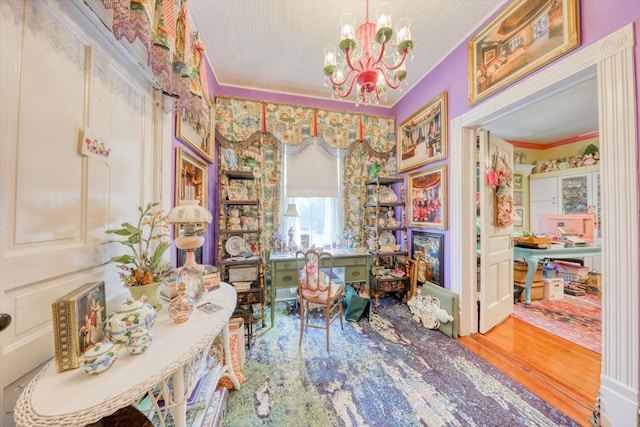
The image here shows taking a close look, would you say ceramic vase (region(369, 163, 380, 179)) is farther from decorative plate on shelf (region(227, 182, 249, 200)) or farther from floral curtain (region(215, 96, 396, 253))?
decorative plate on shelf (region(227, 182, 249, 200))

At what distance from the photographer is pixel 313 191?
340 cm

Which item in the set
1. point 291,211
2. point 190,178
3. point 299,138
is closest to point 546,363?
point 291,211

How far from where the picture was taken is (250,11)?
1987 mm

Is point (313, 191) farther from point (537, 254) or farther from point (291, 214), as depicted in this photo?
point (537, 254)

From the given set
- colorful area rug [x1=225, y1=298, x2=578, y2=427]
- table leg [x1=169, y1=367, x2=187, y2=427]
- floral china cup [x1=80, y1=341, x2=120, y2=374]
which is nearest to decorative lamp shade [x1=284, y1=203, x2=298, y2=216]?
colorful area rug [x1=225, y1=298, x2=578, y2=427]

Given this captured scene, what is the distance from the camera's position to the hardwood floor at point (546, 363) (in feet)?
5.30

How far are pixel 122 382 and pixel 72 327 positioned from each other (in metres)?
0.26

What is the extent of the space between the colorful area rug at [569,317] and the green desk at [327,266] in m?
2.12

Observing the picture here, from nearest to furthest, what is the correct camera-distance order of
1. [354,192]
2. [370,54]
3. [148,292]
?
[148,292]
[370,54]
[354,192]

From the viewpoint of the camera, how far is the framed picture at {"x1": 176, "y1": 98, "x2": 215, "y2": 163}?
1.92 metres

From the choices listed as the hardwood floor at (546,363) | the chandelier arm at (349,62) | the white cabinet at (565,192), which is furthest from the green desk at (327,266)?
the white cabinet at (565,192)

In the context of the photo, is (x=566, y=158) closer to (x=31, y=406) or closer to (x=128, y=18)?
(x=128, y=18)

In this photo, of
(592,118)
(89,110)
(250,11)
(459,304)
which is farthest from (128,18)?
(592,118)

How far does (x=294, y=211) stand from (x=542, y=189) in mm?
5422
